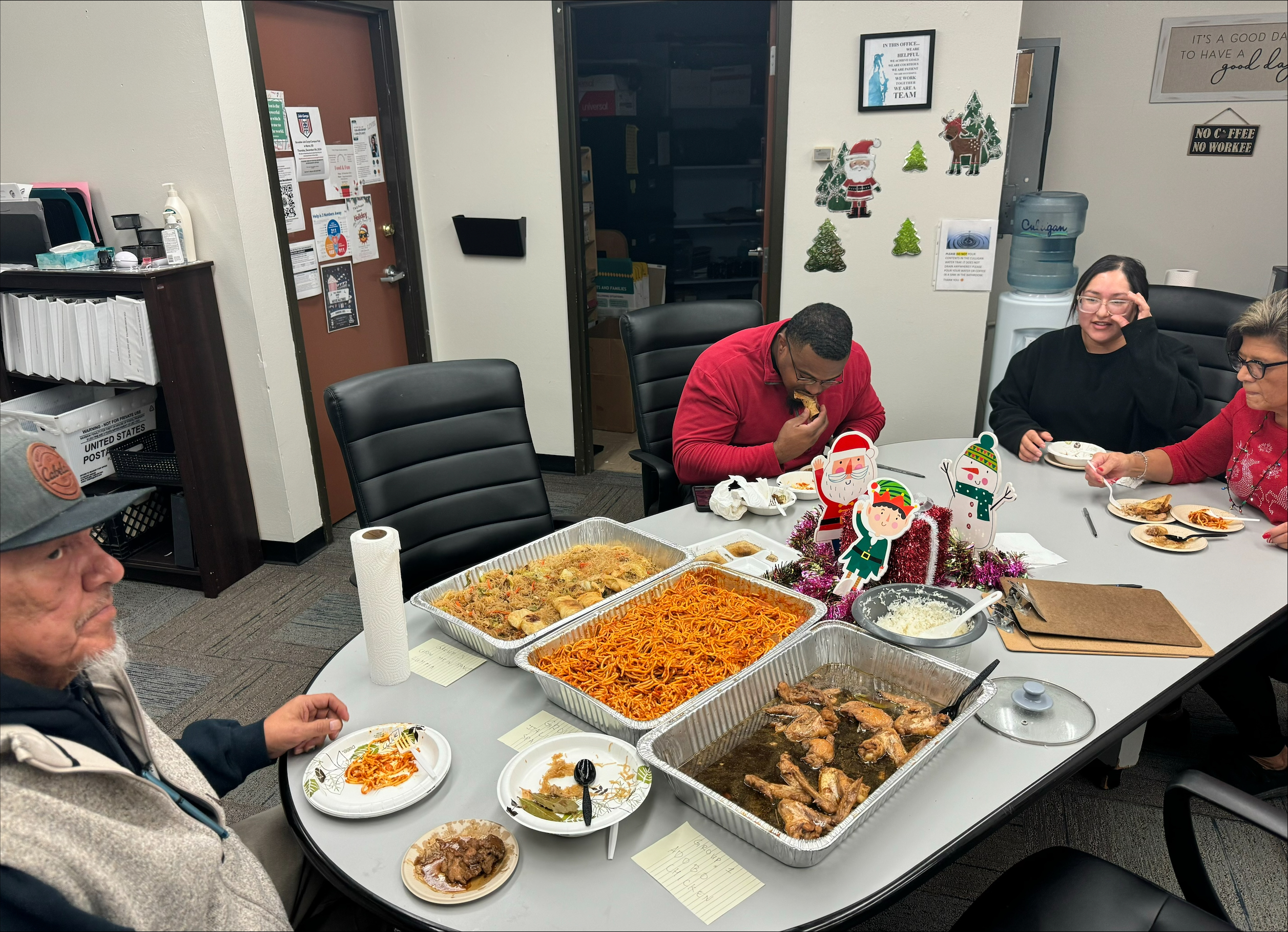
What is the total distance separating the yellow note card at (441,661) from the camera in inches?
61.1

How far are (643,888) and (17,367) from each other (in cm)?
343

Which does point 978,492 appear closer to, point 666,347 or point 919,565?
point 919,565

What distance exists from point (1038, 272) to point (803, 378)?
2171 millimetres

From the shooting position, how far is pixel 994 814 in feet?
4.01

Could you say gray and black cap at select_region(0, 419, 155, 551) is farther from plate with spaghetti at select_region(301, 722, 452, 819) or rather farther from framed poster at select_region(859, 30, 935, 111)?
framed poster at select_region(859, 30, 935, 111)

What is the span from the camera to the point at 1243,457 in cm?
214

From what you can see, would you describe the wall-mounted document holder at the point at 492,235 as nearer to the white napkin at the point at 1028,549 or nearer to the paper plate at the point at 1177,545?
the white napkin at the point at 1028,549

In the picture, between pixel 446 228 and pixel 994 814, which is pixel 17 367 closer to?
pixel 446 228

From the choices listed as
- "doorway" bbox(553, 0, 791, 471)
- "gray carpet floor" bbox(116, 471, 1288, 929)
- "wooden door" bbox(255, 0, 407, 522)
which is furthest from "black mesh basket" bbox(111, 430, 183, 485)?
"doorway" bbox(553, 0, 791, 471)

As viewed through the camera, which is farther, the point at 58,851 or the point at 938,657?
the point at 938,657

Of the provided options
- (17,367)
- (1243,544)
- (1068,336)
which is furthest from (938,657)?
(17,367)

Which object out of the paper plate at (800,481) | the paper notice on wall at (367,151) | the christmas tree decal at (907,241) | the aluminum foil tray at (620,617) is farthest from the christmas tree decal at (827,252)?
the aluminum foil tray at (620,617)

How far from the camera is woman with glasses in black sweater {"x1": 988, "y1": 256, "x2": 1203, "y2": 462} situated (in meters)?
2.50

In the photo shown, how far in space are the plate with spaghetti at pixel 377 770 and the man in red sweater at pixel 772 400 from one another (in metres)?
1.28
